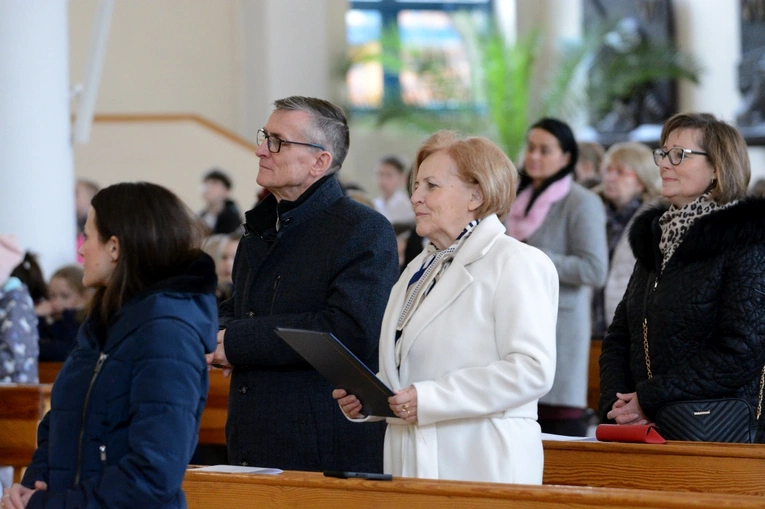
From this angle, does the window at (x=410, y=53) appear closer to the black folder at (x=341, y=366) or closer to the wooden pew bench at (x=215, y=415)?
the wooden pew bench at (x=215, y=415)

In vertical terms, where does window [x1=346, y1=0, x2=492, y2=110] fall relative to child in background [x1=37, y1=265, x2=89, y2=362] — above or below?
above

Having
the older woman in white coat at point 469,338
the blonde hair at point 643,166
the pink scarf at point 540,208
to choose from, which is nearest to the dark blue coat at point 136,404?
the older woman in white coat at point 469,338

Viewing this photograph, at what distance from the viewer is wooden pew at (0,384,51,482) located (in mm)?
4086

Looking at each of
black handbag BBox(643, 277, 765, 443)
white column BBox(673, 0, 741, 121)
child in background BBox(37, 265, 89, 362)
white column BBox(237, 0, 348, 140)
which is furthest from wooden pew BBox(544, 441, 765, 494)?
white column BBox(237, 0, 348, 140)

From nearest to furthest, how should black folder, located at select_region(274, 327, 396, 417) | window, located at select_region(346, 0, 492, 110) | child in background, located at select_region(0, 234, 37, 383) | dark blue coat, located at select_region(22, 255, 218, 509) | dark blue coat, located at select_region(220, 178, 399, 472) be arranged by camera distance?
dark blue coat, located at select_region(22, 255, 218, 509)
black folder, located at select_region(274, 327, 396, 417)
dark blue coat, located at select_region(220, 178, 399, 472)
child in background, located at select_region(0, 234, 37, 383)
window, located at select_region(346, 0, 492, 110)

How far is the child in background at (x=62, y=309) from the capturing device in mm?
5961

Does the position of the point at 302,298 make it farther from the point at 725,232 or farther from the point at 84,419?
the point at 725,232

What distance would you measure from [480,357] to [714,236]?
0.92 meters

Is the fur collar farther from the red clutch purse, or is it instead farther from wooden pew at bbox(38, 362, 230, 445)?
wooden pew at bbox(38, 362, 230, 445)

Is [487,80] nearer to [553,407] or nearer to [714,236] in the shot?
[553,407]

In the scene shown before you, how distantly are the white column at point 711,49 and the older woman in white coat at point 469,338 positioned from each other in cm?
1066

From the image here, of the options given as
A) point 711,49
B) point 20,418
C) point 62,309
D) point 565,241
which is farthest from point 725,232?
point 711,49

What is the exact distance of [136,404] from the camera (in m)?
2.13

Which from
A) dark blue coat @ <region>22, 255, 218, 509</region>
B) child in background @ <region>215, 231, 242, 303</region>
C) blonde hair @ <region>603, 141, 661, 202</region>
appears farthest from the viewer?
child in background @ <region>215, 231, 242, 303</region>
